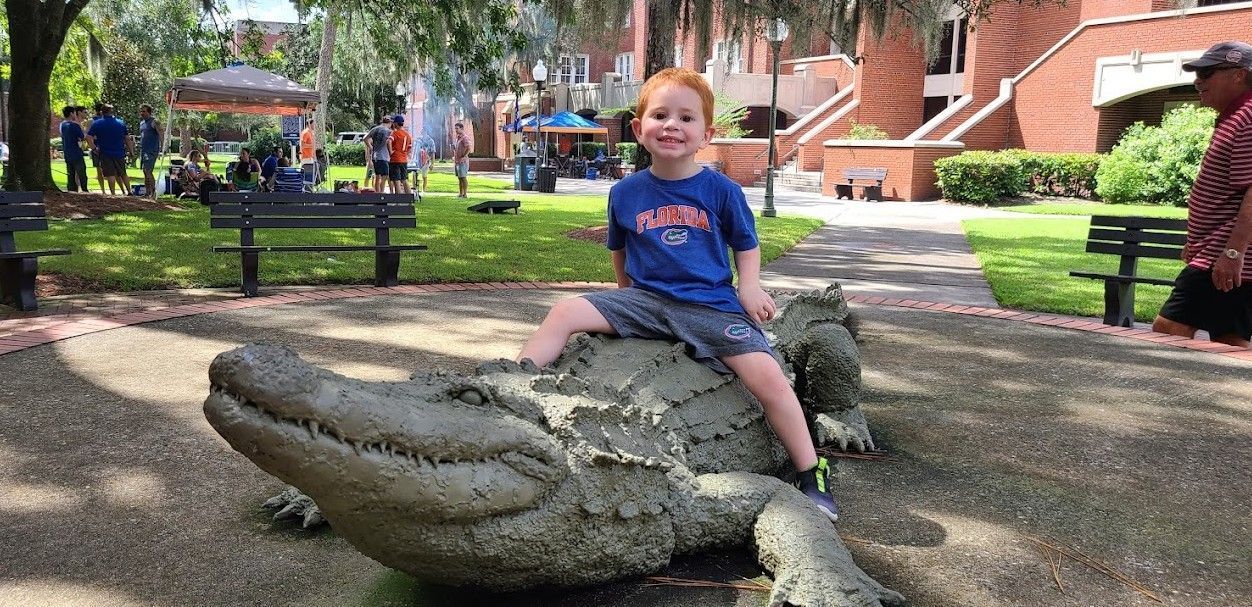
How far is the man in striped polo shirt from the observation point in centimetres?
564

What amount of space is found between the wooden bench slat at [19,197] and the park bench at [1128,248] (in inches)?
347

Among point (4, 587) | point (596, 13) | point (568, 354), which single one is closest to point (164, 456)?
point (4, 587)

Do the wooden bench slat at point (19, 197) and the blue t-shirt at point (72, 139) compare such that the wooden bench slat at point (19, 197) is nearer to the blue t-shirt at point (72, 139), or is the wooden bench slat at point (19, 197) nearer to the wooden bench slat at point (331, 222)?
the wooden bench slat at point (331, 222)

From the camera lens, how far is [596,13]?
13.7 m

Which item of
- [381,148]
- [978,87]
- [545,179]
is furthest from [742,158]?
[381,148]

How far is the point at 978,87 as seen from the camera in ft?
103

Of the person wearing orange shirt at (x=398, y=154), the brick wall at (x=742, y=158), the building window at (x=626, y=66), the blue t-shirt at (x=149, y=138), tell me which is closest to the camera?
the person wearing orange shirt at (x=398, y=154)

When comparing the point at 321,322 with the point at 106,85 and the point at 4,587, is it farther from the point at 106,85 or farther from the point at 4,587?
the point at 106,85

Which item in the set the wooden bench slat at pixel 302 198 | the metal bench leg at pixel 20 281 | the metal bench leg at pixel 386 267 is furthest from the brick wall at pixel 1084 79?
the metal bench leg at pixel 20 281

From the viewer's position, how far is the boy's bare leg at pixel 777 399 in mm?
3049

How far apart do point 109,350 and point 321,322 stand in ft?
4.89

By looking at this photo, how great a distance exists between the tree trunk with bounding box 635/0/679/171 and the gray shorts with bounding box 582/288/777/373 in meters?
9.81

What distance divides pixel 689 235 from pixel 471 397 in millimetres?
1208

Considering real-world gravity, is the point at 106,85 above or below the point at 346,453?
above
